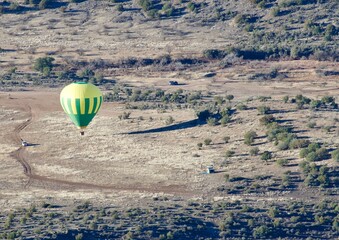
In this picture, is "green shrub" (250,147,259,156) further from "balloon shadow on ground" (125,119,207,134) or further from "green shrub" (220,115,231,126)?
"balloon shadow on ground" (125,119,207,134)

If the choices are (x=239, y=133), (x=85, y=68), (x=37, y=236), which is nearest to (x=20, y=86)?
(x=85, y=68)

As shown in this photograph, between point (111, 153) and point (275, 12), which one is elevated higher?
point (275, 12)

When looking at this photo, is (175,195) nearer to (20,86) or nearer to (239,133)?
(239,133)

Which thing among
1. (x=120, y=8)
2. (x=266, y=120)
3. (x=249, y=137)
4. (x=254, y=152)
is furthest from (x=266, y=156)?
(x=120, y=8)

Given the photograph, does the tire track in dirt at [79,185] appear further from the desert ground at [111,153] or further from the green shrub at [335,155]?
the green shrub at [335,155]

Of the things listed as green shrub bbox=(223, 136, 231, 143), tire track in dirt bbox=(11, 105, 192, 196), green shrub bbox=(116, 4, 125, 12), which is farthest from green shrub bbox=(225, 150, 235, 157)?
green shrub bbox=(116, 4, 125, 12)

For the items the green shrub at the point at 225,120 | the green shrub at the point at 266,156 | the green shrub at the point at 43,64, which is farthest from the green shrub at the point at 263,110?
the green shrub at the point at 43,64

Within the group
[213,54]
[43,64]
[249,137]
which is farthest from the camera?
[213,54]

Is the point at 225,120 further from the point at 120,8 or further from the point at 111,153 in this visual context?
the point at 120,8
